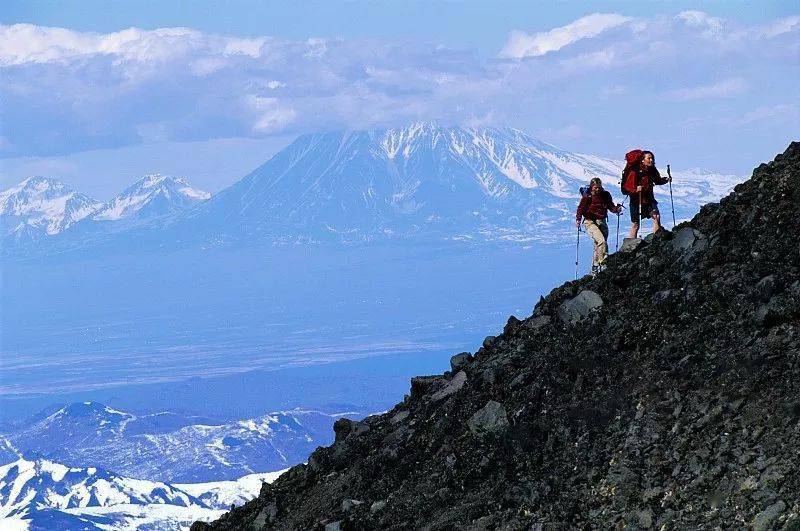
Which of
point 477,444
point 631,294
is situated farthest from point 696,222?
point 477,444

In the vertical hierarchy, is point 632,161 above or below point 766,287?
above

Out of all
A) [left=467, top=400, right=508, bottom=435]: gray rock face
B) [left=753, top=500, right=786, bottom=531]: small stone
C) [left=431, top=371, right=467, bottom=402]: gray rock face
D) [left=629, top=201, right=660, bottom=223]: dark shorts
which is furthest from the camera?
[left=629, top=201, right=660, bottom=223]: dark shorts

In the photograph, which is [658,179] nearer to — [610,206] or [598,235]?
[610,206]

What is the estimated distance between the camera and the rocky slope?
603 inches

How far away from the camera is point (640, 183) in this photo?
25.9 metres

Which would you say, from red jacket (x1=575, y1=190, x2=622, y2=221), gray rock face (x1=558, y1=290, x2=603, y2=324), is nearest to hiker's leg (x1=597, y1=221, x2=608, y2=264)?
red jacket (x1=575, y1=190, x2=622, y2=221)

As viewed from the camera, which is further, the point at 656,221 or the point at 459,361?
the point at 656,221

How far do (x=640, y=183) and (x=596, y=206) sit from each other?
3.78 ft

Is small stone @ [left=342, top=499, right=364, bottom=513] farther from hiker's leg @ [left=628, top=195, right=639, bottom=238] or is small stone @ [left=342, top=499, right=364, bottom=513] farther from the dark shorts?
the dark shorts

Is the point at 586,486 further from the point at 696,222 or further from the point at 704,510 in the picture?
the point at 696,222

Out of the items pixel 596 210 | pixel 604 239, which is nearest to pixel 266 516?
pixel 604 239

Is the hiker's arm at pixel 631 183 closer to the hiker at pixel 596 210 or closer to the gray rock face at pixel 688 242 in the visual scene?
the hiker at pixel 596 210

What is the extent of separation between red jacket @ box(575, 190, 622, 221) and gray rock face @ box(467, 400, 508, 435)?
840cm

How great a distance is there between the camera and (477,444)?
738 inches
